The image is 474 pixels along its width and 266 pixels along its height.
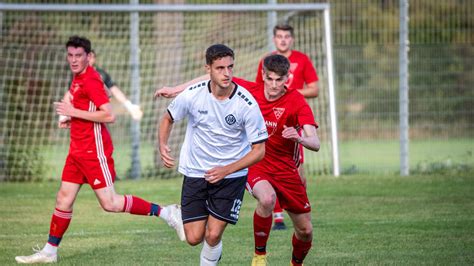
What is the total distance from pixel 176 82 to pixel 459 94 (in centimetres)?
532

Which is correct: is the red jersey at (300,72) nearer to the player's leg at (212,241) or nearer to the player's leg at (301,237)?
the player's leg at (301,237)

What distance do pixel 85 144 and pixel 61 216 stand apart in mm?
697

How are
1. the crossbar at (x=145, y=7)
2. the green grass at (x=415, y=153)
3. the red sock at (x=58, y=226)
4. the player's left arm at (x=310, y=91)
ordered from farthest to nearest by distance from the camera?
1. the green grass at (x=415, y=153)
2. the crossbar at (x=145, y=7)
3. the player's left arm at (x=310, y=91)
4. the red sock at (x=58, y=226)

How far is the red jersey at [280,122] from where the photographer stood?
7637mm

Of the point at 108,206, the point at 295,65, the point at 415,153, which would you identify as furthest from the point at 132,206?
the point at 415,153

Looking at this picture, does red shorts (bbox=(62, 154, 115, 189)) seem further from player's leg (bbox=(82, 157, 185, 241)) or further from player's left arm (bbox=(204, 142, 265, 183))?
player's left arm (bbox=(204, 142, 265, 183))

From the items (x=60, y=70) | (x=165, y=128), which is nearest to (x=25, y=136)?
(x=60, y=70)

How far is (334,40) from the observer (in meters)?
16.8

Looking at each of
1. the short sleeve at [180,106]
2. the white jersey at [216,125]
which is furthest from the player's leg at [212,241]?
the short sleeve at [180,106]

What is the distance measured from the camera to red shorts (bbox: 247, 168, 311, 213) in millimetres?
7570

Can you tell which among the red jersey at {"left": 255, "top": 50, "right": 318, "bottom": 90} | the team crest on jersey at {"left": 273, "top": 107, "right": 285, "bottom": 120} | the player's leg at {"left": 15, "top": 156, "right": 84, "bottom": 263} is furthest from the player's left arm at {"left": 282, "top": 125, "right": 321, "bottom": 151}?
the red jersey at {"left": 255, "top": 50, "right": 318, "bottom": 90}

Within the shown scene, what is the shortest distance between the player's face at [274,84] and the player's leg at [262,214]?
0.70 metres

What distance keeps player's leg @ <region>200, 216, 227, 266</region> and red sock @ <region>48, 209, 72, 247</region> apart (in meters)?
1.85

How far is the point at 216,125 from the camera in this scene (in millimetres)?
6812
